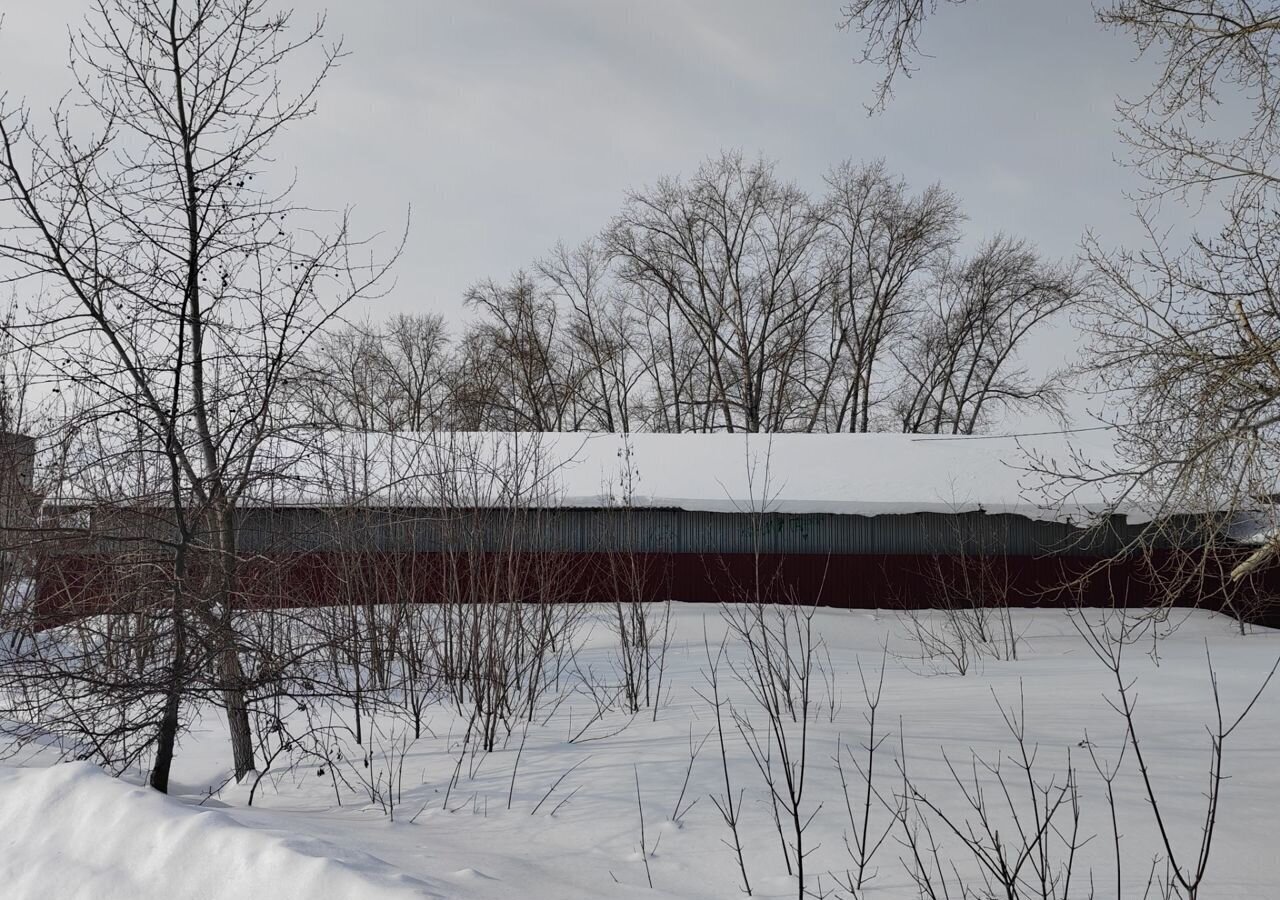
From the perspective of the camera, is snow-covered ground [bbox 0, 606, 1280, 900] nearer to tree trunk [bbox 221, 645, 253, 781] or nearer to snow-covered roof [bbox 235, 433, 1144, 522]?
tree trunk [bbox 221, 645, 253, 781]

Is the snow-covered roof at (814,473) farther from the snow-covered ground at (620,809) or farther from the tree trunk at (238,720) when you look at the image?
the tree trunk at (238,720)

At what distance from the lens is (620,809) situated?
5734 mm

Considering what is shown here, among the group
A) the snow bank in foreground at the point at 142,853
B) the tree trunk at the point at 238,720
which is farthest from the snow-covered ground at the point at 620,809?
the tree trunk at the point at 238,720

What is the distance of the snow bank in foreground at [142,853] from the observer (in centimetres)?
376

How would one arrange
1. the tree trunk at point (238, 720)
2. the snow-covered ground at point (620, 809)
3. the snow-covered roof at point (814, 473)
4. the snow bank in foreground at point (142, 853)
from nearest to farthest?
1. the snow bank in foreground at point (142, 853)
2. the snow-covered ground at point (620, 809)
3. the tree trunk at point (238, 720)
4. the snow-covered roof at point (814, 473)

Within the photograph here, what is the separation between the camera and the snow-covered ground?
411 cm

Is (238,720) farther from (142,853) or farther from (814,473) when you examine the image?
(814,473)

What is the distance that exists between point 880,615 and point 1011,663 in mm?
7268

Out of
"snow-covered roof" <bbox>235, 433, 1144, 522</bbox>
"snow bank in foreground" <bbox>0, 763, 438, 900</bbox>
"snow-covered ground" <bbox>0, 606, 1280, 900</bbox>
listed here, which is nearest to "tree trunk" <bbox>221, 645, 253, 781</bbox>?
"snow-covered ground" <bbox>0, 606, 1280, 900</bbox>

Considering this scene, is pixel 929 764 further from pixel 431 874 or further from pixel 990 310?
pixel 990 310

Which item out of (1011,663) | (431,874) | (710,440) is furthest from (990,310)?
(431,874)

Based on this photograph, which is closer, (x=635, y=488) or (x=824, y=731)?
(x=824, y=731)

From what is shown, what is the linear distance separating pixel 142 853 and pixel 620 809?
103 inches

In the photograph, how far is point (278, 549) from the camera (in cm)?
645
